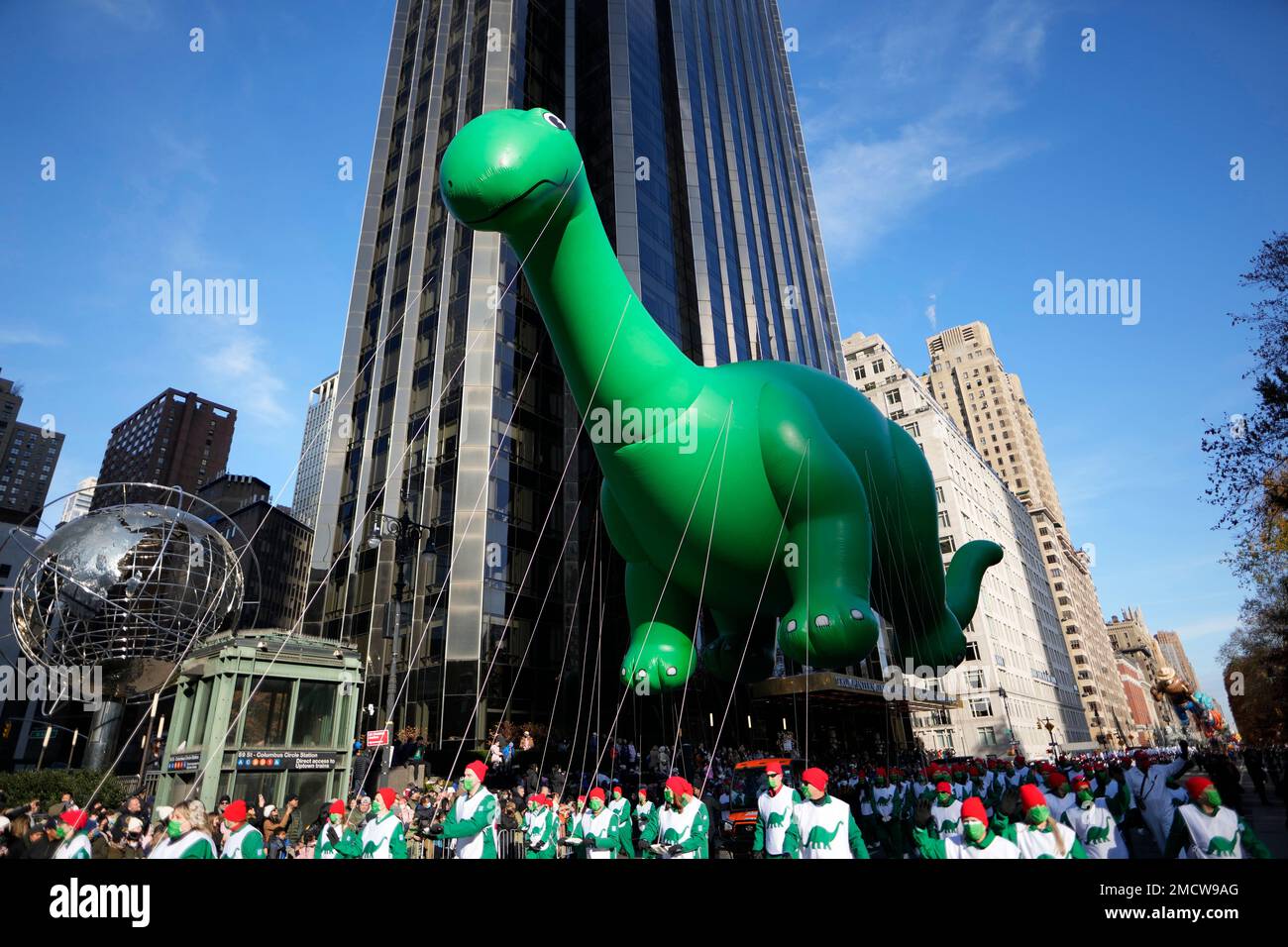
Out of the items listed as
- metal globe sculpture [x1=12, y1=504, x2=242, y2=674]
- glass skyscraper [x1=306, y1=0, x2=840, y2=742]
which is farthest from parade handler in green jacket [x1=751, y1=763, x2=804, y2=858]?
metal globe sculpture [x1=12, y1=504, x2=242, y2=674]

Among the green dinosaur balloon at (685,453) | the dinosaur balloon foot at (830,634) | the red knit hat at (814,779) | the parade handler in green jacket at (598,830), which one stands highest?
the green dinosaur balloon at (685,453)

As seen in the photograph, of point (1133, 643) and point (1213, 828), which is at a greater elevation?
point (1133, 643)

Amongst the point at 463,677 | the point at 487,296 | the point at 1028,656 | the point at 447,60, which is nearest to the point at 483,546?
the point at 463,677

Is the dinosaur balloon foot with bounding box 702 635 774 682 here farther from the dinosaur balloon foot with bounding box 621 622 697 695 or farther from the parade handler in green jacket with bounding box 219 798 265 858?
the parade handler in green jacket with bounding box 219 798 265 858

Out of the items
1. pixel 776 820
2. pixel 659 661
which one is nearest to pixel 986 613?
pixel 659 661

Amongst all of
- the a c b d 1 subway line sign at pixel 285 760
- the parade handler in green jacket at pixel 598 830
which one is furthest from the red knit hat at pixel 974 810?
the a c b d 1 subway line sign at pixel 285 760

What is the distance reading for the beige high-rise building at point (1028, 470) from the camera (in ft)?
301

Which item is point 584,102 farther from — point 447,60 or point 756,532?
point 756,532

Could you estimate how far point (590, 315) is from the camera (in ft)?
21.2

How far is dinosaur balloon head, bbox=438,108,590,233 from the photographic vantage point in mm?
5734

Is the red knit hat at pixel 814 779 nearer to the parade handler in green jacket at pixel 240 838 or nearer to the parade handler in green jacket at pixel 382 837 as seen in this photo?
the parade handler in green jacket at pixel 382 837

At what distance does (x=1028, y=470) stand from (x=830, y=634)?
107102 millimetres

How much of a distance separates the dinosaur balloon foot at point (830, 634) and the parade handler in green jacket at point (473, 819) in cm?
313

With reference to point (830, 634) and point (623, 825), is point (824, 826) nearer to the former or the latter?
point (830, 634)
